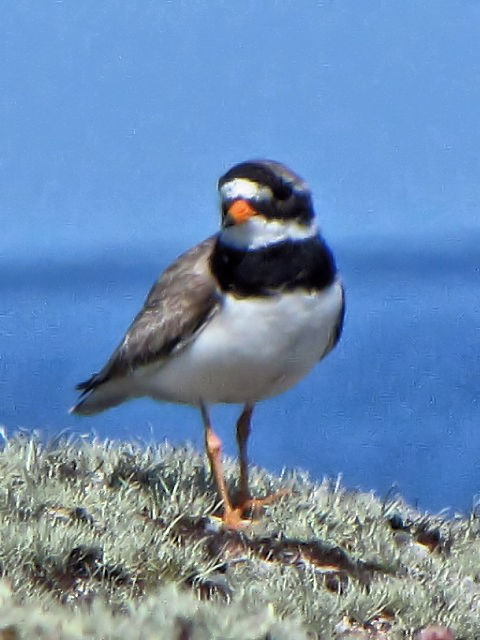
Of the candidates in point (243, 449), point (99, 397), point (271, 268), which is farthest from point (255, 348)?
point (99, 397)

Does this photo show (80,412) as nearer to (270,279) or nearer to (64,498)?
(64,498)

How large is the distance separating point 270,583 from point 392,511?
112 centimetres

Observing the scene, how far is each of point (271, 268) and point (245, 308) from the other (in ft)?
0.54

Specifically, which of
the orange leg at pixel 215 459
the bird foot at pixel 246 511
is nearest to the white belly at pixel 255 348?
the orange leg at pixel 215 459

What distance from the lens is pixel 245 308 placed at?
4793mm

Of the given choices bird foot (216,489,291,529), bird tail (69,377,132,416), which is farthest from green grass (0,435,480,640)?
bird tail (69,377,132,416)

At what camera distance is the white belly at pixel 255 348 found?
4.80m

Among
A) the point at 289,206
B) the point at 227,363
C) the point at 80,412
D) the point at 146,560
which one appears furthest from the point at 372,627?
the point at 80,412

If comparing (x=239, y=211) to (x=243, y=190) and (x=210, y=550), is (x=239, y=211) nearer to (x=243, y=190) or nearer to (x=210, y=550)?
(x=243, y=190)

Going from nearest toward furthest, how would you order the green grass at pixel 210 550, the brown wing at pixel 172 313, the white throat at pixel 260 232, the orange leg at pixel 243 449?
the green grass at pixel 210 550 → the white throat at pixel 260 232 → the brown wing at pixel 172 313 → the orange leg at pixel 243 449

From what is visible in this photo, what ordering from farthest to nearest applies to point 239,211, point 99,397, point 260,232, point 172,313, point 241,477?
point 99,397, point 241,477, point 172,313, point 260,232, point 239,211

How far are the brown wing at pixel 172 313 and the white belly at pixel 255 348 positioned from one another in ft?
0.16

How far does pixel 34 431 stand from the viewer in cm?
566

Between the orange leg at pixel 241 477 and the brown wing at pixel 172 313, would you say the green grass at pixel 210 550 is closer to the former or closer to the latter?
the orange leg at pixel 241 477
